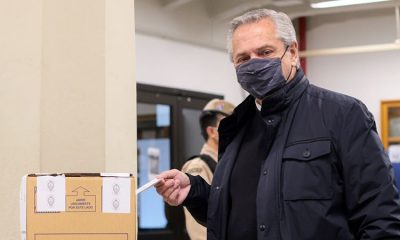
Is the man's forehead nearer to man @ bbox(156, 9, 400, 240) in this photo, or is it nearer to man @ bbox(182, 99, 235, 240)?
man @ bbox(156, 9, 400, 240)

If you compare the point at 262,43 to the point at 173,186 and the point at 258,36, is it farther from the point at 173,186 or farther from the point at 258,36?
the point at 173,186

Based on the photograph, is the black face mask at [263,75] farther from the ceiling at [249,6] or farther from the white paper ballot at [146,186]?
the ceiling at [249,6]

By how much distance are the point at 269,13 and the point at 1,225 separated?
1.17m

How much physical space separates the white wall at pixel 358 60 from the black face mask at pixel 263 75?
4.70 m

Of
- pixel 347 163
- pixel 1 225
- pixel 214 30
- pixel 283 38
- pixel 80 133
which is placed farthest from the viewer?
pixel 214 30

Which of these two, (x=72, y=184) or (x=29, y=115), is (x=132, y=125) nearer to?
(x=29, y=115)

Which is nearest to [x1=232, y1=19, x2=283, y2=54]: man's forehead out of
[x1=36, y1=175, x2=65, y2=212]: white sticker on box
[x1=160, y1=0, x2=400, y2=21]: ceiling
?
[x1=36, y1=175, x2=65, y2=212]: white sticker on box

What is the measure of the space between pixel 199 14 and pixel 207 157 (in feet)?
7.84

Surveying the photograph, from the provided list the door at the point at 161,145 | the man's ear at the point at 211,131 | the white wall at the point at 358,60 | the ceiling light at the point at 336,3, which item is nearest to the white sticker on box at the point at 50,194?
the man's ear at the point at 211,131

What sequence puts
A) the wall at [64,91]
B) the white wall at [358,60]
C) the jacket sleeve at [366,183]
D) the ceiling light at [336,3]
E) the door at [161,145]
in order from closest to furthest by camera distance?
the jacket sleeve at [366,183], the wall at [64,91], the door at [161,145], the ceiling light at [336,3], the white wall at [358,60]

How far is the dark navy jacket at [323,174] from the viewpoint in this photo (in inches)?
58.0

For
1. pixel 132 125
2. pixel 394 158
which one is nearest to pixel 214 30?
pixel 394 158

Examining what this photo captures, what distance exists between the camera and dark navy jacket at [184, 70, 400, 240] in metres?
1.47

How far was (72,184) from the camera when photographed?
1550 millimetres
